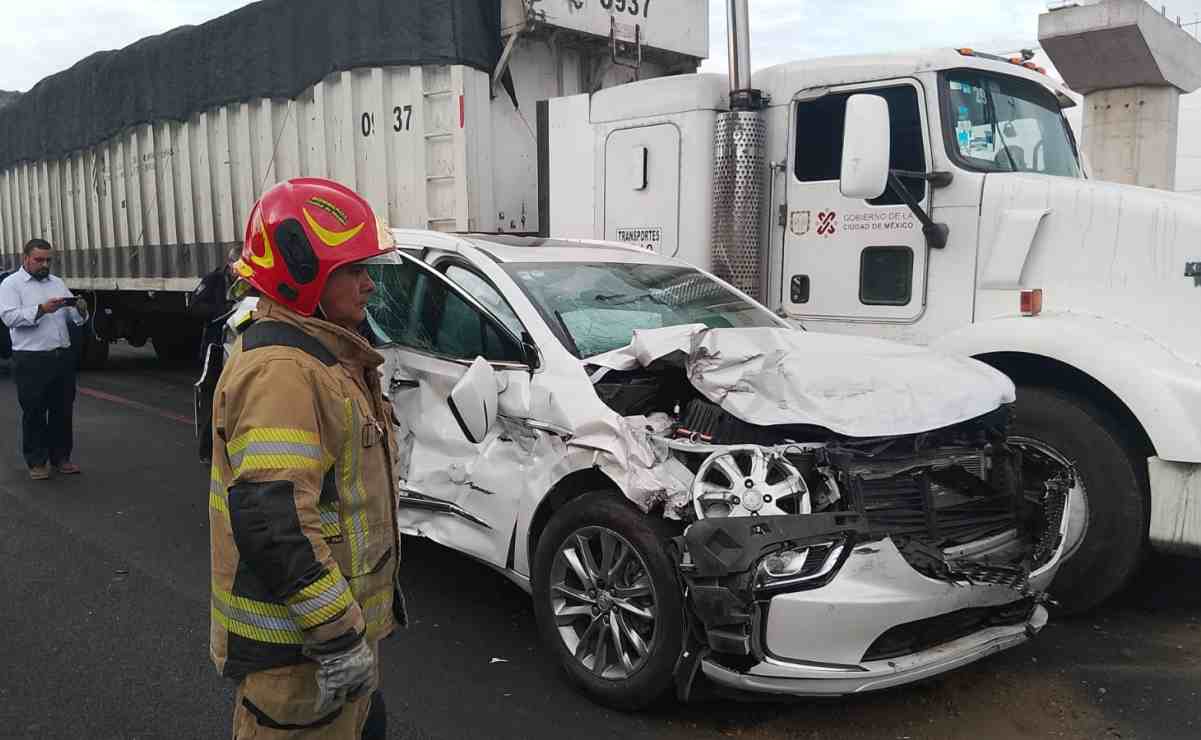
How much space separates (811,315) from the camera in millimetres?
5375

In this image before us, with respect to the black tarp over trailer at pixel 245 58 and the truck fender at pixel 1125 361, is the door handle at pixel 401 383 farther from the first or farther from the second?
the black tarp over trailer at pixel 245 58

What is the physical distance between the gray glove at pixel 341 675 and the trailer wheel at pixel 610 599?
1.49 metres

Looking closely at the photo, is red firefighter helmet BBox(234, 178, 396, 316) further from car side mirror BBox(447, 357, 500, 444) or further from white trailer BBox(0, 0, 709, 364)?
white trailer BBox(0, 0, 709, 364)

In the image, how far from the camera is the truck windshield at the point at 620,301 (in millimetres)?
4066

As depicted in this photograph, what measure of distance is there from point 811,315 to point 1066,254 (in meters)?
1.35

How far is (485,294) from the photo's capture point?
4.31 meters

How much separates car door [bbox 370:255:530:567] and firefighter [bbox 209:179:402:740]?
5.72ft

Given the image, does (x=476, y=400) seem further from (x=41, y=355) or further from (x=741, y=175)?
(x=41, y=355)

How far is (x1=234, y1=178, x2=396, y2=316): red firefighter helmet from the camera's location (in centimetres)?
195

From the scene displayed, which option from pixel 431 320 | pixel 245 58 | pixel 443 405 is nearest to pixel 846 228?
pixel 431 320

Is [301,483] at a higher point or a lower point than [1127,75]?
lower

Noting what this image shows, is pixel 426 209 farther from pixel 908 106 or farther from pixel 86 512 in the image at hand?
pixel 908 106

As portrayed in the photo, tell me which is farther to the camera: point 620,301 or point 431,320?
point 431,320

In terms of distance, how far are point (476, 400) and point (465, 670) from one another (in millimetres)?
1126
